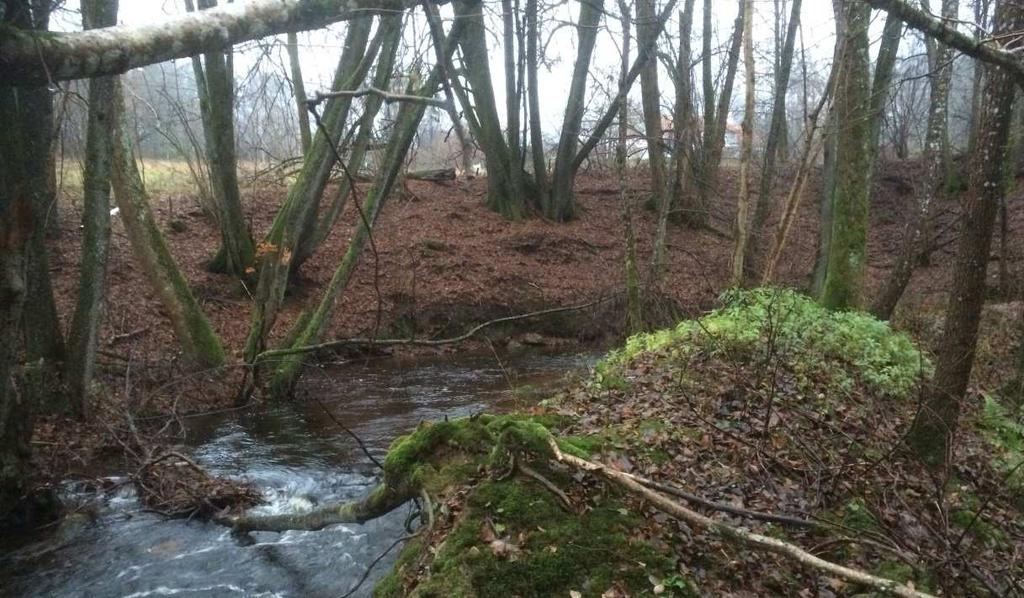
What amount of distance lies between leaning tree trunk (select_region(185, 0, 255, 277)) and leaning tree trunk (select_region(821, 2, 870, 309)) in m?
10.9

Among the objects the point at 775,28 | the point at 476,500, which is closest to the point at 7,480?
the point at 476,500

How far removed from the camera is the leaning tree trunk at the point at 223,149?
13.7 metres

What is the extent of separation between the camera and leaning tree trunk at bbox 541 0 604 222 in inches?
723

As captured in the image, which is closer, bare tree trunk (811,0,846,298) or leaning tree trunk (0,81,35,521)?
leaning tree trunk (0,81,35,521)

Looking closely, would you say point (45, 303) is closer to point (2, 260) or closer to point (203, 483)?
point (203, 483)

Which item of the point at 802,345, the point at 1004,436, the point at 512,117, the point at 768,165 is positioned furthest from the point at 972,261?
the point at 512,117

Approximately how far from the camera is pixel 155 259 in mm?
10664

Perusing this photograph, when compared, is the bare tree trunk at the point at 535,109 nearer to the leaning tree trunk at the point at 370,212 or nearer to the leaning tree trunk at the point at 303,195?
the leaning tree trunk at the point at 303,195

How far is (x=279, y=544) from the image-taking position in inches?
233

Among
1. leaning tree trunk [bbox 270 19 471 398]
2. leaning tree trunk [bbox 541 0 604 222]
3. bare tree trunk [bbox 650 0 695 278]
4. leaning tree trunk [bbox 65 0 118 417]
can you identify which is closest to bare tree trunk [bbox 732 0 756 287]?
bare tree trunk [bbox 650 0 695 278]

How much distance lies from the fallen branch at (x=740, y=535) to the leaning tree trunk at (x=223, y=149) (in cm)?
1191

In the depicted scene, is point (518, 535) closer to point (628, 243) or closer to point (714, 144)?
point (628, 243)

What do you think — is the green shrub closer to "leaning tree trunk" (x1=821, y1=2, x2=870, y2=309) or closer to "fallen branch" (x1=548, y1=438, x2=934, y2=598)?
"leaning tree trunk" (x1=821, y1=2, x2=870, y2=309)

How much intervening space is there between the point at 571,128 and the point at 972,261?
14.9 m
